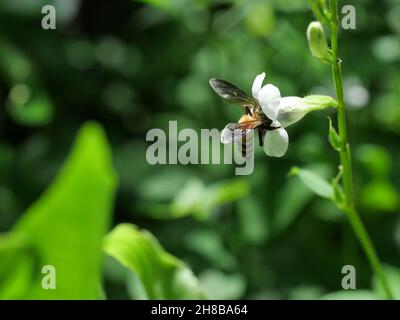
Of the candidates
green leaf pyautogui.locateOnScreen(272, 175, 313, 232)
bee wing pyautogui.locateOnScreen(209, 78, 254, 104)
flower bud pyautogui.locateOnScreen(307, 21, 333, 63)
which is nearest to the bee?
bee wing pyautogui.locateOnScreen(209, 78, 254, 104)

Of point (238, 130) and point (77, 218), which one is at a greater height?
point (238, 130)

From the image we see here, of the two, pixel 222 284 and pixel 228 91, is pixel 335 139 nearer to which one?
pixel 228 91

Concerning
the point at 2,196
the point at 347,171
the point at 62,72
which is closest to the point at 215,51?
the point at 62,72

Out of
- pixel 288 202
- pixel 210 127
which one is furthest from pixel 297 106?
pixel 210 127

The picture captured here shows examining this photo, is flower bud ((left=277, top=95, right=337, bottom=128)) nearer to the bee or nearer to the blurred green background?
the bee

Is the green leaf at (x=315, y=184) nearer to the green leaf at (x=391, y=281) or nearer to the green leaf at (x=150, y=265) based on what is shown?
the green leaf at (x=150, y=265)

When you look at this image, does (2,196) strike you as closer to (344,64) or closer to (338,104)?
(344,64)
